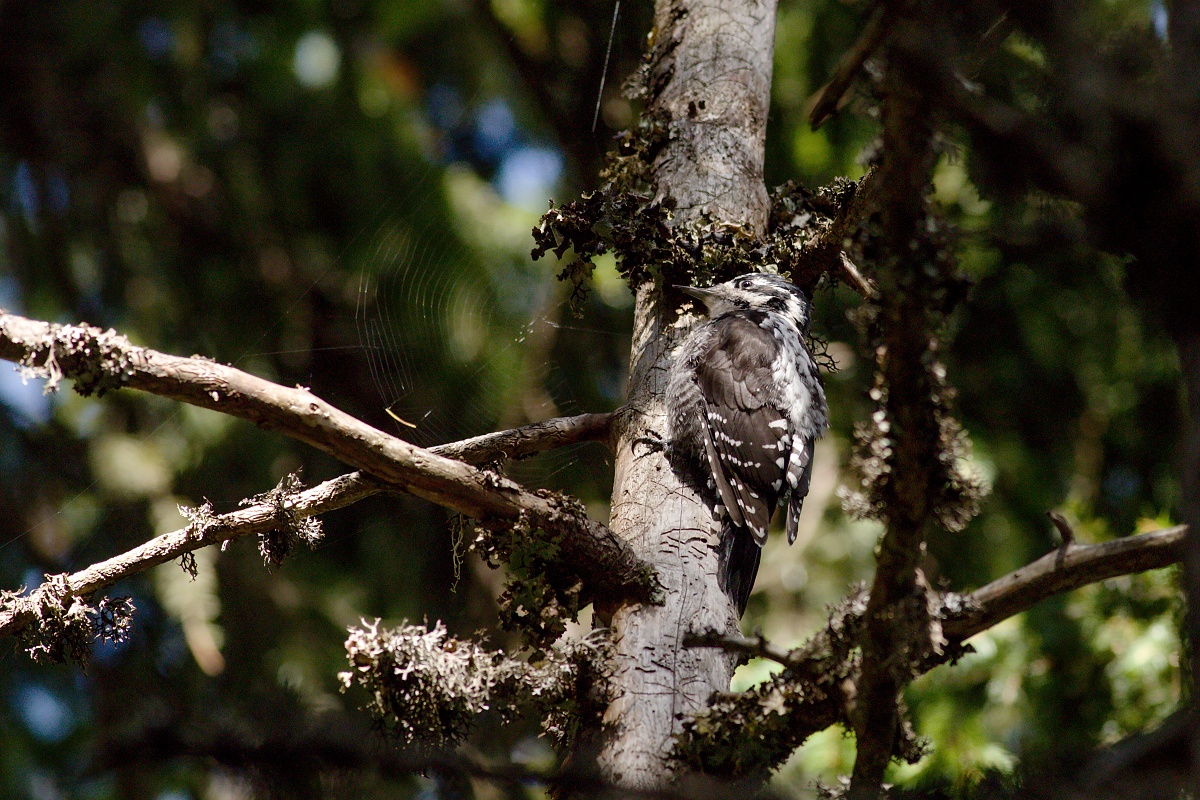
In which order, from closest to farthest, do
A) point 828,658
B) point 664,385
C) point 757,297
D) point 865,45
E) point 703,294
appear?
point 865,45
point 828,658
point 664,385
point 703,294
point 757,297

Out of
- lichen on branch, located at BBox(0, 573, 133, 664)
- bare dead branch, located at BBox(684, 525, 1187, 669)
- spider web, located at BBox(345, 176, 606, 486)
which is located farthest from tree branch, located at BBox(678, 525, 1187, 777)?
spider web, located at BBox(345, 176, 606, 486)

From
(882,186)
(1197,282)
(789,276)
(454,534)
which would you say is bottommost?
(1197,282)

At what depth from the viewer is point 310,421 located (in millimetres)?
1824

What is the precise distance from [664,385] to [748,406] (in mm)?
672

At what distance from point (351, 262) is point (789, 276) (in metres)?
2.60

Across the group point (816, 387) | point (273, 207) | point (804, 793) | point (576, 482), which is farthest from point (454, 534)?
point (273, 207)

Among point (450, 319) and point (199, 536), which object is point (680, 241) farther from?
point (450, 319)

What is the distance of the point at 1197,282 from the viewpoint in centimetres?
116

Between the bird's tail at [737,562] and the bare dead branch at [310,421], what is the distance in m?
0.29

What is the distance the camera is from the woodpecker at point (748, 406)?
9.02 feet

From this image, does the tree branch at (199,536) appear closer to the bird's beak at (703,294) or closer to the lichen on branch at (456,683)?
the lichen on branch at (456,683)

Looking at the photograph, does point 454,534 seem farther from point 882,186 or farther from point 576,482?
point 576,482

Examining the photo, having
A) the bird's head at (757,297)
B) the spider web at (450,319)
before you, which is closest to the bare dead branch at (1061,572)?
the bird's head at (757,297)

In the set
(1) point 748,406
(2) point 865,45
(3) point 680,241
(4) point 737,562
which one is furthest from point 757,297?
(2) point 865,45
